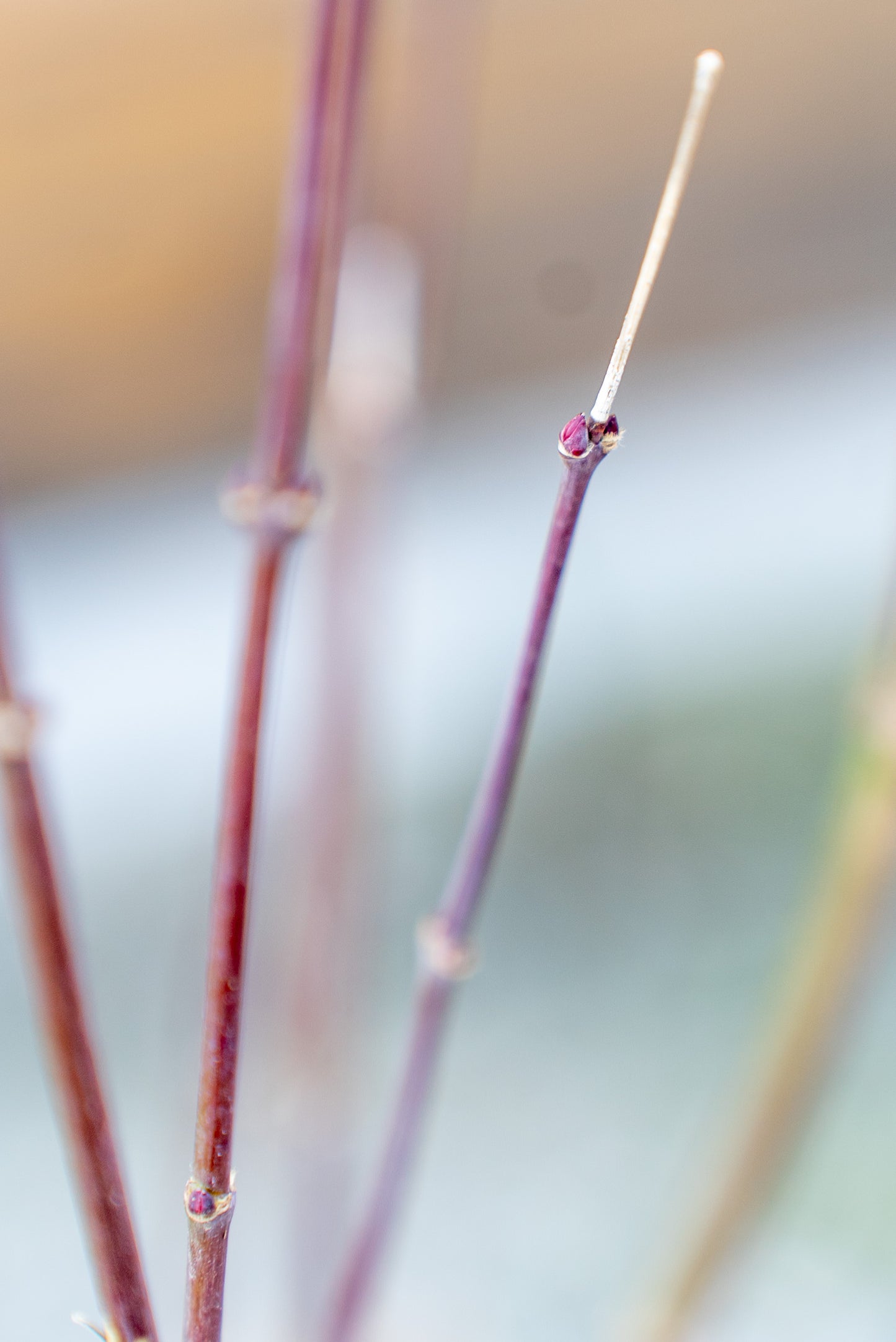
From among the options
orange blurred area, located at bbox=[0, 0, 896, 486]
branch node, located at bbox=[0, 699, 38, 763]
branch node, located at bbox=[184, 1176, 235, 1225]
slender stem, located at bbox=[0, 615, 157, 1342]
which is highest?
orange blurred area, located at bbox=[0, 0, 896, 486]

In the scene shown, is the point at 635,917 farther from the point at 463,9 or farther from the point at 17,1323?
the point at 463,9

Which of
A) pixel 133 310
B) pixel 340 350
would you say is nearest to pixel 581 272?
pixel 340 350

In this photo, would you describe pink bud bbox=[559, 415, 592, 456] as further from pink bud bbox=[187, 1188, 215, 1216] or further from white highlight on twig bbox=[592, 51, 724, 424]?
pink bud bbox=[187, 1188, 215, 1216]

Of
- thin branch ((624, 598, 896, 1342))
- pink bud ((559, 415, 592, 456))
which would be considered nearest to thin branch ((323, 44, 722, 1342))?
pink bud ((559, 415, 592, 456))

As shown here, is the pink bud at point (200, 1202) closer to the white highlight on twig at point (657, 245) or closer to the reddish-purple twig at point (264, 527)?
the reddish-purple twig at point (264, 527)

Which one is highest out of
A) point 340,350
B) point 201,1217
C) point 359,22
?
point 340,350

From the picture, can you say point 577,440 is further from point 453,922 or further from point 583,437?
point 453,922

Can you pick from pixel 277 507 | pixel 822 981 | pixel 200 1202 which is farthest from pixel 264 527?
pixel 822 981
